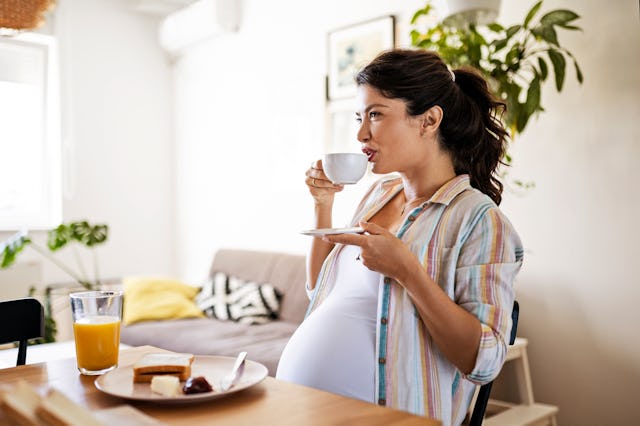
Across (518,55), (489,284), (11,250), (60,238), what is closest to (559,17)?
(518,55)

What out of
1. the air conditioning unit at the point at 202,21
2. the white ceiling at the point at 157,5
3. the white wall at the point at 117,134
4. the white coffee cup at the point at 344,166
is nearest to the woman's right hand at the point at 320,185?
the white coffee cup at the point at 344,166

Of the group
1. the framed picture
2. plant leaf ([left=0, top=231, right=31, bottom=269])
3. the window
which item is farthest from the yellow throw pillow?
the framed picture

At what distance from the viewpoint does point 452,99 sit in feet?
4.32

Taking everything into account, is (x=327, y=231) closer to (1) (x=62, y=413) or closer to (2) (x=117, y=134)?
(1) (x=62, y=413)

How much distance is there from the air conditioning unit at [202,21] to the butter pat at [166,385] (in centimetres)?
330

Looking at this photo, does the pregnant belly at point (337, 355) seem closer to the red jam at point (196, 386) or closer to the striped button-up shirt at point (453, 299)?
the striped button-up shirt at point (453, 299)

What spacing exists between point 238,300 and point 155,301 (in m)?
0.47

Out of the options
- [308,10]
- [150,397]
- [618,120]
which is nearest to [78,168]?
[308,10]

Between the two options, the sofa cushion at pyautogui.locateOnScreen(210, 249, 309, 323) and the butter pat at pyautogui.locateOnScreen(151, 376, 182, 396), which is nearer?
the butter pat at pyautogui.locateOnScreen(151, 376, 182, 396)

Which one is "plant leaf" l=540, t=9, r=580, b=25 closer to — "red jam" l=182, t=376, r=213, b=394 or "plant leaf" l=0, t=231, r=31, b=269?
"red jam" l=182, t=376, r=213, b=394

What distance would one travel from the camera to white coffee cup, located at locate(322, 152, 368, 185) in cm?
129

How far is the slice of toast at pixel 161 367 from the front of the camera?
0.97 meters

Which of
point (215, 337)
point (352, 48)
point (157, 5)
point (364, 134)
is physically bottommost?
point (215, 337)

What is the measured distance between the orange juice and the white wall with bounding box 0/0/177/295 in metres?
3.09
